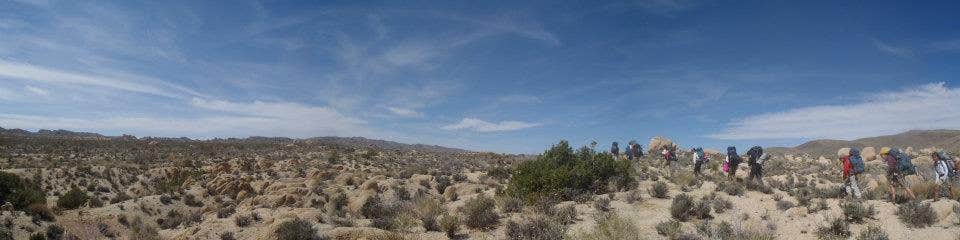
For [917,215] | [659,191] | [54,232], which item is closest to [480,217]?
[659,191]

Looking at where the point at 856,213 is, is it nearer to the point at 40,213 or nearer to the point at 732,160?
the point at 732,160

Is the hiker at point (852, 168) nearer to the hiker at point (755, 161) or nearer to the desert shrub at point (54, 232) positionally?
the hiker at point (755, 161)

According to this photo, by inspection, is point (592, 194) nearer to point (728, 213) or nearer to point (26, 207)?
point (728, 213)

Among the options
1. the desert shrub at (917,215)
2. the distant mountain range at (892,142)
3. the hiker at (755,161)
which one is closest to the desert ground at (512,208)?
the desert shrub at (917,215)

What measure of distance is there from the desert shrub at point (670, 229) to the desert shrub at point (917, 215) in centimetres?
461

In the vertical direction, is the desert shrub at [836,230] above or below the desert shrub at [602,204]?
below

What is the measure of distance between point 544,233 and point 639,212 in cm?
454

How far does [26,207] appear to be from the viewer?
24031mm

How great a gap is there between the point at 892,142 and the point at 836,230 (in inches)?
4787

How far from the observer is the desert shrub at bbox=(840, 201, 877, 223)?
12.4 m

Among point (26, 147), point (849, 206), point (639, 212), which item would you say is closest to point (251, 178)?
point (639, 212)

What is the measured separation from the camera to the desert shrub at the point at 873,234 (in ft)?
34.9

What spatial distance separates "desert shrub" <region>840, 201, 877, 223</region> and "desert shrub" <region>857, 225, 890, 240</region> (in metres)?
0.82

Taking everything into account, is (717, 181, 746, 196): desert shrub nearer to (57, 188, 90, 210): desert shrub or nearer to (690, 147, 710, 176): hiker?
(690, 147, 710, 176): hiker
